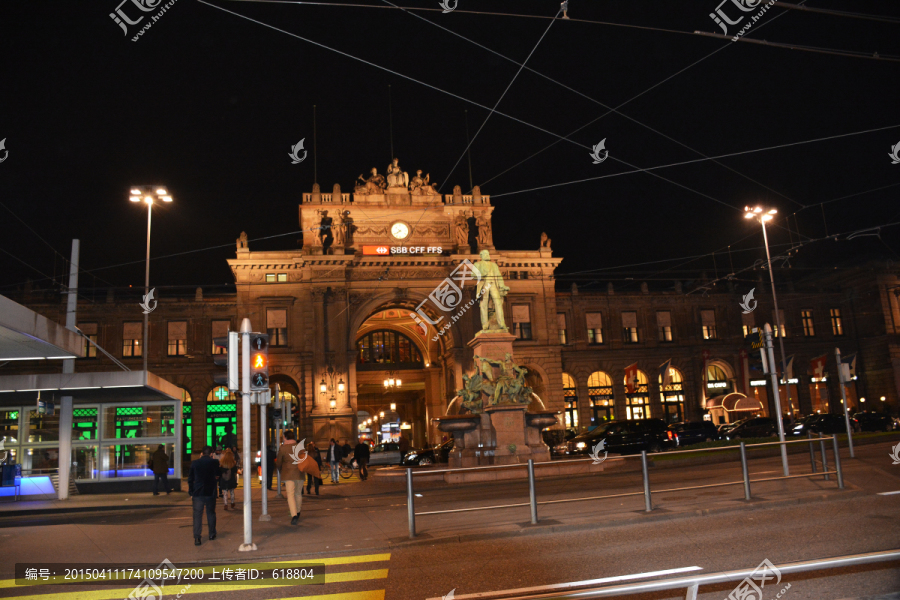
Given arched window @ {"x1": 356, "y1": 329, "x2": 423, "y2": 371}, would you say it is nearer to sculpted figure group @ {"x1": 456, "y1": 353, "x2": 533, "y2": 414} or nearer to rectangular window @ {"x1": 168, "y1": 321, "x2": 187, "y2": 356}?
rectangular window @ {"x1": 168, "y1": 321, "x2": 187, "y2": 356}

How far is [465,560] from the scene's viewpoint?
8.80 meters

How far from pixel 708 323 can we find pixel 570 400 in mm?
14541

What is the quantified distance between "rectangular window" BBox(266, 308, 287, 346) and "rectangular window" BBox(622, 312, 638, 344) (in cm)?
2862

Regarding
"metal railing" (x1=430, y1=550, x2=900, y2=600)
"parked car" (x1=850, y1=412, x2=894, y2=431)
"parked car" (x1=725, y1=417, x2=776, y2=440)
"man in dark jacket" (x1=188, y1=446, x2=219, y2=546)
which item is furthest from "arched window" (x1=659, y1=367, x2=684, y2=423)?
"metal railing" (x1=430, y1=550, x2=900, y2=600)

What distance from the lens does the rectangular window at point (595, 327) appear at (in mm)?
58188

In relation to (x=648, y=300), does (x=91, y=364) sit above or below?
below

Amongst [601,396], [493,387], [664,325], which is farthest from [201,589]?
[664,325]

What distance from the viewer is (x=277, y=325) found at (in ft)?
162

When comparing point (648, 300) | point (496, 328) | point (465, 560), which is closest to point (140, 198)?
point (496, 328)

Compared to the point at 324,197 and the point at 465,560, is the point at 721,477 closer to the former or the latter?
the point at 465,560

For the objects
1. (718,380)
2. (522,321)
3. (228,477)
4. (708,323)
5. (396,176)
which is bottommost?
(228,477)

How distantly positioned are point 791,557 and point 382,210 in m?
44.3

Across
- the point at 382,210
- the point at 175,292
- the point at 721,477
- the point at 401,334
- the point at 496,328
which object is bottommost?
the point at 721,477

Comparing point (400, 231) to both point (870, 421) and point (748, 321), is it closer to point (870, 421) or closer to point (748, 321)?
point (870, 421)
